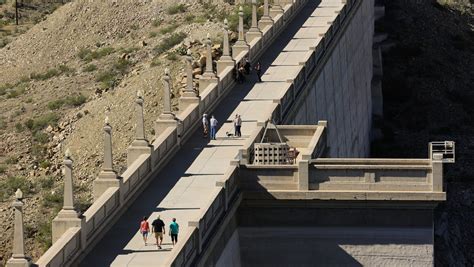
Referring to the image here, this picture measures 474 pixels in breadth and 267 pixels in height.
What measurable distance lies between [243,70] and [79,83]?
27.1m

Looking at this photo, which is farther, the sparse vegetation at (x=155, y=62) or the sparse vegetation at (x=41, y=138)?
the sparse vegetation at (x=155, y=62)

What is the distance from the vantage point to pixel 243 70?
2589 inches

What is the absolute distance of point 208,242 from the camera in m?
43.2

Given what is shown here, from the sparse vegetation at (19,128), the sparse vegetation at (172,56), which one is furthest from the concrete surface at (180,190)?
the sparse vegetation at (172,56)

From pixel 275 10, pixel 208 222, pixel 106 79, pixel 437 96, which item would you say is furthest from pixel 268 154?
pixel 437 96

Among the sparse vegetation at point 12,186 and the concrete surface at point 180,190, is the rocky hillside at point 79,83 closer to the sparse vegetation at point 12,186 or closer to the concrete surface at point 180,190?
the sparse vegetation at point 12,186

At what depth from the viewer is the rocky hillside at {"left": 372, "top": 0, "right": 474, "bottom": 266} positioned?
3351 inches

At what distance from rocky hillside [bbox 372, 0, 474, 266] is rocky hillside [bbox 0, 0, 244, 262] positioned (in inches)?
404

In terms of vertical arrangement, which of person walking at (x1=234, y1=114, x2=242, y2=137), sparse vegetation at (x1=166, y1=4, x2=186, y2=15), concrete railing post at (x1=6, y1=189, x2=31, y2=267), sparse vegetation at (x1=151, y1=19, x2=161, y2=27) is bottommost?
sparse vegetation at (x1=151, y1=19, x2=161, y2=27)

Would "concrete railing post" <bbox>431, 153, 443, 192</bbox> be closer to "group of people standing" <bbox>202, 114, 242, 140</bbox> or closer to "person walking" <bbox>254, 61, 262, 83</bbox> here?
"group of people standing" <bbox>202, 114, 242, 140</bbox>

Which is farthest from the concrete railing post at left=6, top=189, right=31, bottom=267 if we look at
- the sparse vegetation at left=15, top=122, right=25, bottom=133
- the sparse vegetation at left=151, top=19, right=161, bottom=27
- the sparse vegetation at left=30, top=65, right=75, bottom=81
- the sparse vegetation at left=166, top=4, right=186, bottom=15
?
the sparse vegetation at left=166, top=4, right=186, bottom=15

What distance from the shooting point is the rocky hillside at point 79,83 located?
243 ft

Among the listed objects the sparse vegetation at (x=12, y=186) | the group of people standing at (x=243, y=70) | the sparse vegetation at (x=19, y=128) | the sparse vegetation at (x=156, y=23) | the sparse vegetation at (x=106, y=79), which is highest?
the group of people standing at (x=243, y=70)

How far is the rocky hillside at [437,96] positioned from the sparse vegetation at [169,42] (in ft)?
34.3
